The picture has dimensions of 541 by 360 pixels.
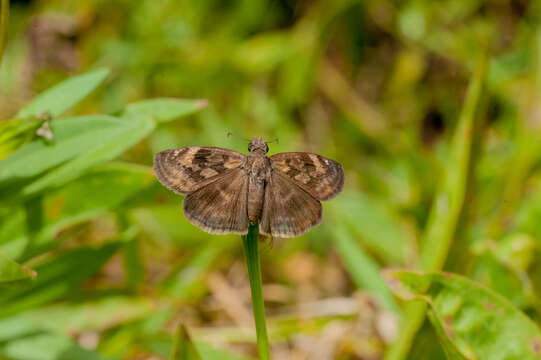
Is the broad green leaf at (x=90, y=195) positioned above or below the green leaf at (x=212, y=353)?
above

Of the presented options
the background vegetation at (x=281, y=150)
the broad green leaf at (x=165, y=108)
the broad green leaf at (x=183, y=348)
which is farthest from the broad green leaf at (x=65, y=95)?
the broad green leaf at (x=183, y=348)

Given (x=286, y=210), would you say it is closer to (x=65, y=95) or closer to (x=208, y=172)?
(x=208, y=172)

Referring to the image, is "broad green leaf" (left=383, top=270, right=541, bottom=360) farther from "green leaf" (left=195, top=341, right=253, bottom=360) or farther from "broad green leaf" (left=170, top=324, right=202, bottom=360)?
"green leaf" (left=195, top=341, right=253, bottom=360)

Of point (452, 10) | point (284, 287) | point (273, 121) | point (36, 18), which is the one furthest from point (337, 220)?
point (36, 18)

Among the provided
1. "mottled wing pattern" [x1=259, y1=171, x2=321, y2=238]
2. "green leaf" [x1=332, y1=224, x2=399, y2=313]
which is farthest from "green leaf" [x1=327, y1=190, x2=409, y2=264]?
"mottled wing pattern" [x1=259, y1=171, x2=321, y2=238]

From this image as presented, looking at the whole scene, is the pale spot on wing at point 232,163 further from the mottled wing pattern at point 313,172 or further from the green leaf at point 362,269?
the green leaf at point 362,269

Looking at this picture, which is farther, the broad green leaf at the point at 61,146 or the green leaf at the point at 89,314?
the green leaf at the point at 89,314

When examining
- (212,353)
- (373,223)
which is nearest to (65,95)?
(212,353)
